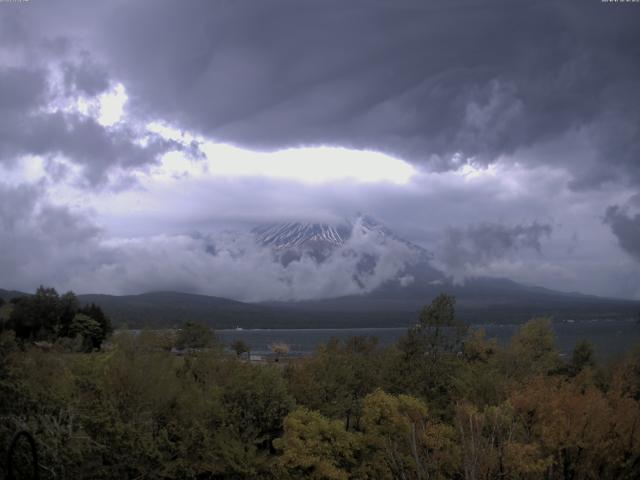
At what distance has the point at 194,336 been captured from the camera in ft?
272

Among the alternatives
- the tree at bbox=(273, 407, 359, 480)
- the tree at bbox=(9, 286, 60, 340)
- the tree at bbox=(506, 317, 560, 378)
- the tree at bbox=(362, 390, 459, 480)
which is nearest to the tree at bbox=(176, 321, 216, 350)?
the tree at bbox=(9, 286, 60, 340)

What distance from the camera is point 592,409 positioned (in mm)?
26938

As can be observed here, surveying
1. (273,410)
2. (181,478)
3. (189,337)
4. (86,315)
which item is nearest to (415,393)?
(273,410)

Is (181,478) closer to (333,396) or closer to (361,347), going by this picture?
(333,396)

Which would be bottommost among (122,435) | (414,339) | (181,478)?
(181,478)

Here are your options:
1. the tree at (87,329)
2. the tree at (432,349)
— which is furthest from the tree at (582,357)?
the tree at (87,329)

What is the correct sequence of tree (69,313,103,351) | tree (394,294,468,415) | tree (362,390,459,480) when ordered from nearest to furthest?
tree (362,390,459,480), tree (394,294,468,415), tree (69,313,103,351)

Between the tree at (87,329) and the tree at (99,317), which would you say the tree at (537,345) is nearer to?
the tree at (87,329)

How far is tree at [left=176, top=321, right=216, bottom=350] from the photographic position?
261 feet

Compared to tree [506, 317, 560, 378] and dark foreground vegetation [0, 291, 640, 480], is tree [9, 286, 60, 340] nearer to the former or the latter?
dark foreground vegetation [0, 291, 640, 480]

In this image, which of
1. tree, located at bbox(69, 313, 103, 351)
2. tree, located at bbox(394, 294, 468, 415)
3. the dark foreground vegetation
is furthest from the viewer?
tree, located at bbox(69, 313, 103, 351)

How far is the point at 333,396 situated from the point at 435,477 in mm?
10694

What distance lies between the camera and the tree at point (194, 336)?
79438 mm

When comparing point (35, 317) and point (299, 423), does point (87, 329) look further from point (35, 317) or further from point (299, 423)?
point (299, 423)
